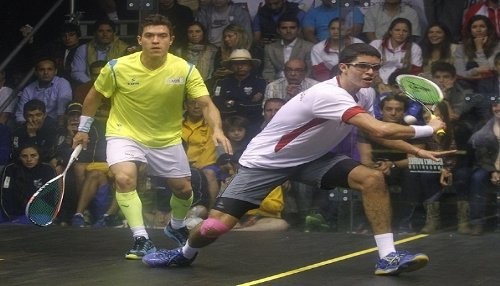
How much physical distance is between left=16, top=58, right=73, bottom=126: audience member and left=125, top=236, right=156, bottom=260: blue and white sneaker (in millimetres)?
3874

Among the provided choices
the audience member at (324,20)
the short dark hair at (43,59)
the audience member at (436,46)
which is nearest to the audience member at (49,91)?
the short dark hair at (43,59)

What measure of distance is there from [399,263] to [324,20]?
171 inches

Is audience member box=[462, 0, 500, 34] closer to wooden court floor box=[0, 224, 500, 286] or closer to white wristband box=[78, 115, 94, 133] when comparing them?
wooden court floor box=[0, 224, 500, 286]

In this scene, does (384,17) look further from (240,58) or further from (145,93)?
(145,93)

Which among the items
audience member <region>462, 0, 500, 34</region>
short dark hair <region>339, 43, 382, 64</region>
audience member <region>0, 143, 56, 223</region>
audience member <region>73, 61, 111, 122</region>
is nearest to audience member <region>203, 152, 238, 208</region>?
audience member <region>73, 61, 111, 122</region>

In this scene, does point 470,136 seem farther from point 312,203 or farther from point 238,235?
point 238,235

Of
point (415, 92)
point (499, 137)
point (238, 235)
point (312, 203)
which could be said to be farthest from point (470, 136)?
point (415, 92)

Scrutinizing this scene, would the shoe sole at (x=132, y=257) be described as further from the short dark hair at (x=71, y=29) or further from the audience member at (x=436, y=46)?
the short dark hair at (x=71, y=29)

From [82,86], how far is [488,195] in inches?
170

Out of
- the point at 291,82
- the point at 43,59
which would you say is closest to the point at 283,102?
the point at 291,82

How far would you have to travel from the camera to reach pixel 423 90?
7582 millimetres

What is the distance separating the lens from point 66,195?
11961mm

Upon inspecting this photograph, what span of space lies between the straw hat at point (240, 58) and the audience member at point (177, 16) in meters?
0.48

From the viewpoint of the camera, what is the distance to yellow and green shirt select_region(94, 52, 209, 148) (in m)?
8.91
